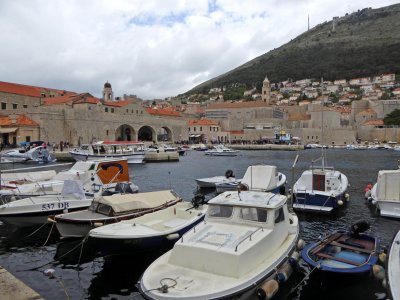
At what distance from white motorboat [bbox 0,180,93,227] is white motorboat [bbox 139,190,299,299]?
5.98 meters

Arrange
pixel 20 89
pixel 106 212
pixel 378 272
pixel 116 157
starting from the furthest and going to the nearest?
pixel 20 89 < pixel 116 157 < pixel 106 212 < pixel 378 272

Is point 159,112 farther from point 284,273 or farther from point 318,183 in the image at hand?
point 284,273

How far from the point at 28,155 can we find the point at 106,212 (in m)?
33.0

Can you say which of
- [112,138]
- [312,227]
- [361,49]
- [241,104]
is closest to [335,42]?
[361,49]

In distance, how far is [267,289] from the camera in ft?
20.1

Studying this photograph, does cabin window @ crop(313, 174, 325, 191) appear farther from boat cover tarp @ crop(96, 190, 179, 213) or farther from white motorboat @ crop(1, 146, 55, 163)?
white motorboat @ crop(1, 146, 55, 163)

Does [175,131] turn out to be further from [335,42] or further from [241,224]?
[335,42]

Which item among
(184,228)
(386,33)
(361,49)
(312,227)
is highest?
(386,33)

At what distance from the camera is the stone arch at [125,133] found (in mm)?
63769

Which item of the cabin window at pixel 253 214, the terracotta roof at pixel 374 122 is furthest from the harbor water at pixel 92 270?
the terracotta roof at pixel 374 122

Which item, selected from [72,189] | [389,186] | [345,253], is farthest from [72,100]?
[345,253]

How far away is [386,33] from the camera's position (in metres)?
165

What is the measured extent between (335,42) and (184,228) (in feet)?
589

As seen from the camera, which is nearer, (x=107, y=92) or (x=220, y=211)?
(x=220, y=211)
